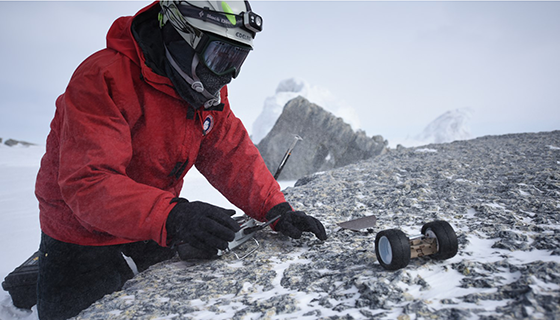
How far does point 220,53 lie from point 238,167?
3.21 ft

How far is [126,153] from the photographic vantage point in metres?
2.01

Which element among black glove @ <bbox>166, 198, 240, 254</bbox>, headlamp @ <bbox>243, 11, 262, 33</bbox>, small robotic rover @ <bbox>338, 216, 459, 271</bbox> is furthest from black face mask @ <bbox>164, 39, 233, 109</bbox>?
small robotic rover @ <bbox>338, 216, 459, 271</bbox>

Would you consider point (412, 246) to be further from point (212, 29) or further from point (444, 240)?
point (212, 29)

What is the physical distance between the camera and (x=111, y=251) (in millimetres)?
2596

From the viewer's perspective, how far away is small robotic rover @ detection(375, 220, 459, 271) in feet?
5.46

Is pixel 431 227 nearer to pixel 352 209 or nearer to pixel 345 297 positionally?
pixel 345 297

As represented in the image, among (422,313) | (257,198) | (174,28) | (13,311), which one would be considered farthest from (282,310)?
(13,311)

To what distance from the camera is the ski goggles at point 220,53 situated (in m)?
2.08

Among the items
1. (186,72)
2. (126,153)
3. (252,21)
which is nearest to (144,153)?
(126,153)

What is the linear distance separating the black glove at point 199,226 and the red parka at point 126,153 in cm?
6

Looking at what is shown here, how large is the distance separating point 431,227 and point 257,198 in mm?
1320

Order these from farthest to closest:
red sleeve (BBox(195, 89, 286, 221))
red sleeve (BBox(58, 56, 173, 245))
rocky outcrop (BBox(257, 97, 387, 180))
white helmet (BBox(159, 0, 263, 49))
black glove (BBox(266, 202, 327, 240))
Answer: rocky outcrop (BBox(257, 97, 387, 180)) < red sleeve (BBox(195, 89, 286, 221)) < black glove (BBox(266, 202, 327, 240)) < white helmet (BBox(159, 0, 263, 49)) < red sleeve (BBox(58, 56, 173, 245))

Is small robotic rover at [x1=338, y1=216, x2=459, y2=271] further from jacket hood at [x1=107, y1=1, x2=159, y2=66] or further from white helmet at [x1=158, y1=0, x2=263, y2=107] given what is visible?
jacket hood at [x1=107, y1=1, x2=159, y2=66]

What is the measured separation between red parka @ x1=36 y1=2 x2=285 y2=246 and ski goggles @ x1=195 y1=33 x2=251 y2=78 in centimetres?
31
